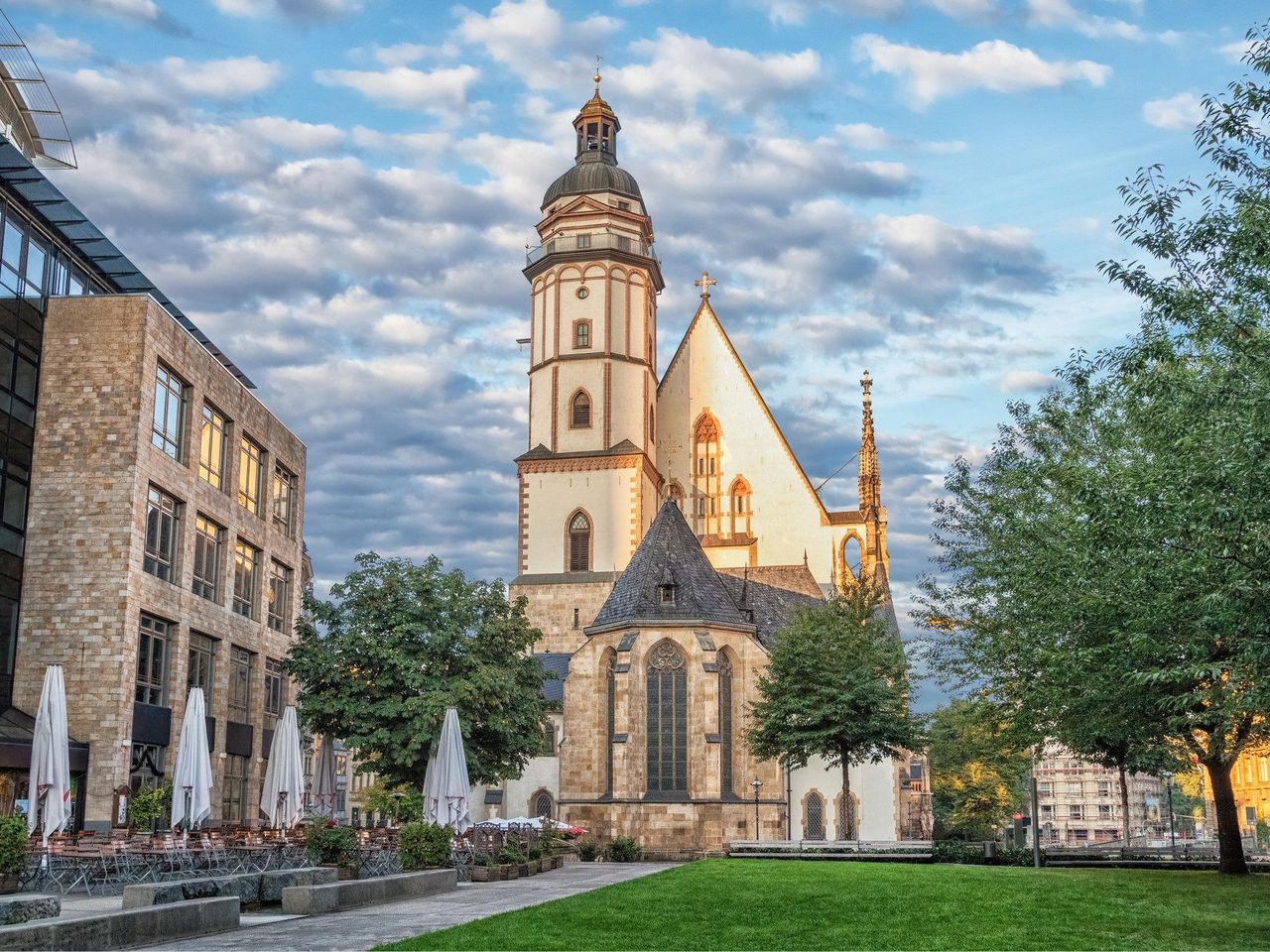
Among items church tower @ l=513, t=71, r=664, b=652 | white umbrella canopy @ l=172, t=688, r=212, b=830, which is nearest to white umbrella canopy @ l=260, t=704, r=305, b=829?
white umbrella canopy @ l=172, t=688, r=212, b=830

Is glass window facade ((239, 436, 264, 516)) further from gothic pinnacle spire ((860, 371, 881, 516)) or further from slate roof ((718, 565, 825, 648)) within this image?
gothic pinnacle spire ((860, 371, 881, 516))

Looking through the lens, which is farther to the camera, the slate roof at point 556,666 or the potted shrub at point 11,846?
the slate roof at point 556,666

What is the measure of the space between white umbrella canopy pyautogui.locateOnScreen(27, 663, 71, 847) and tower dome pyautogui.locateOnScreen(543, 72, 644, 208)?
165ft

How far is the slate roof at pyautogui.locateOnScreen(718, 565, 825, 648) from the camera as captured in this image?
5638cm

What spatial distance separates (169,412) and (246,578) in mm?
8845

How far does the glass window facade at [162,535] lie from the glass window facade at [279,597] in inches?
375

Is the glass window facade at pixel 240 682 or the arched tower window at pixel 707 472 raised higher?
the arched tower window at pixel 707 472

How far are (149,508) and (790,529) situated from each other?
4003 centimetres

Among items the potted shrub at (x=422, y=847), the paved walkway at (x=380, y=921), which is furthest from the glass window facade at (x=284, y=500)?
the paved walkway at (x=380, y=921)

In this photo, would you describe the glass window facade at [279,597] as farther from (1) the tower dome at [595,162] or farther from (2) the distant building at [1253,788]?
(2) the distant building at [1253,788]

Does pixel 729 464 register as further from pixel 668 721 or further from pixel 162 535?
pixel 162 535

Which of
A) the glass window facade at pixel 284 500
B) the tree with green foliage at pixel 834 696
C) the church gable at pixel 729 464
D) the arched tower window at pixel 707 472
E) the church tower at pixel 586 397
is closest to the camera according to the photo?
the tree with green foliage at pixel 834 696

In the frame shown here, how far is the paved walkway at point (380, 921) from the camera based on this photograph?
46.7ft

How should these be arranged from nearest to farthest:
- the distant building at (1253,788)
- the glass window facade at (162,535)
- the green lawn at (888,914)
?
the green lawn at (888,914) → the glass window facade at (162,535) → the distant building at (1253,788)
